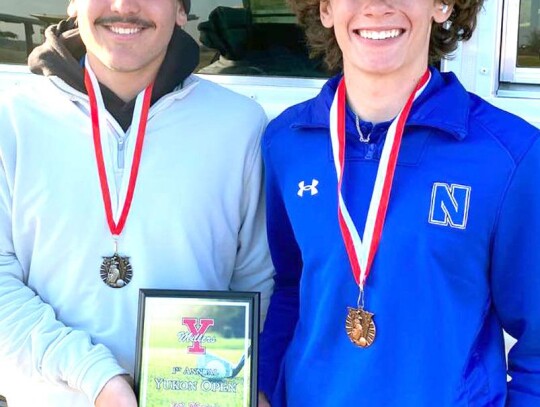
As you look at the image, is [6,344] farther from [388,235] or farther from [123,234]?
[388,235]

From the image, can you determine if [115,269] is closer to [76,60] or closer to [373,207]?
[76,60]

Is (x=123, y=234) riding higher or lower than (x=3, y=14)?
lower

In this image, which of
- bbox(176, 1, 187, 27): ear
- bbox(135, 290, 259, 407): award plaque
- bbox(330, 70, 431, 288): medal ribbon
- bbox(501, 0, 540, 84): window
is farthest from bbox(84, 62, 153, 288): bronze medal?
bbox(501, 0, 540, 84): window

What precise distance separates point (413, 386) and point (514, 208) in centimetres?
40

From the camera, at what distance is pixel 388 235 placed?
145 centimetres

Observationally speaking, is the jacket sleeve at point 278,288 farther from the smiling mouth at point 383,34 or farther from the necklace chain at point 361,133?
the smiling mouth at point 383,34

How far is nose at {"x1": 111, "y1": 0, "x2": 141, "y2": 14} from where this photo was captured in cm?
174

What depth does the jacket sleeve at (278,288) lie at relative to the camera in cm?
175

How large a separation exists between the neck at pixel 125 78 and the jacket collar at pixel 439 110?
1.51ft

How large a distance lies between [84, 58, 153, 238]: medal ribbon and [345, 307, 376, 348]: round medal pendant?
2.00ft

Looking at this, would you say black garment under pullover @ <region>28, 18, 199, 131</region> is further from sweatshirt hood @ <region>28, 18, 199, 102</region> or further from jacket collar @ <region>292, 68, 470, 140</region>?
jacket collar @ <region>292, 68, 470, 140</region>

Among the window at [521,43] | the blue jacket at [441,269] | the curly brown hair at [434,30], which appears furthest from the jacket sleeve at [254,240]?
the window at [521,43]

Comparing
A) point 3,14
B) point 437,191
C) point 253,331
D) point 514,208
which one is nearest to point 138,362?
point 253,331

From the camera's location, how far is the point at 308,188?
1612 mm
